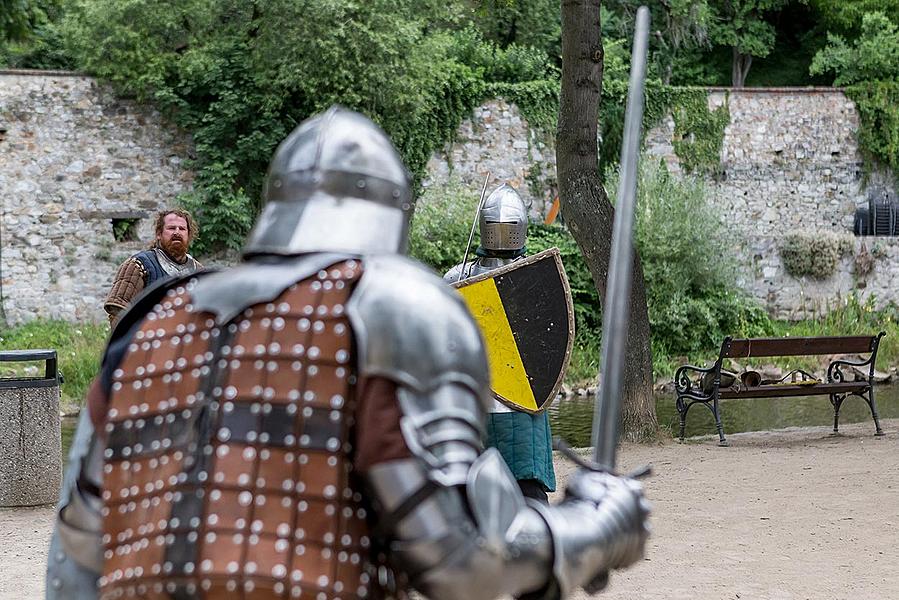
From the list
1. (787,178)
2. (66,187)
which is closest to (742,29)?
(787,178)

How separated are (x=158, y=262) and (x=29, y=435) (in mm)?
1267

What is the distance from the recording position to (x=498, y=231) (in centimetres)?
539

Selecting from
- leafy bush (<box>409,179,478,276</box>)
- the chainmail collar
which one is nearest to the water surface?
leafy bush (<box>409,179,478,276</box>)

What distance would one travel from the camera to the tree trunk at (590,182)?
8180mm

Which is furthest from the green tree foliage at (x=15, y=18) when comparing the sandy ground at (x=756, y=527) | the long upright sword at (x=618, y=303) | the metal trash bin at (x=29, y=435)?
the long upright sword at (x=618, y=303)

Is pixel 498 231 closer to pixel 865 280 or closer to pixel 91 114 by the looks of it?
pixel 91 114

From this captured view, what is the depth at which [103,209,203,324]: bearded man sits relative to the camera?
5.76 m

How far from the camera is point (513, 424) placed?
4.84 m

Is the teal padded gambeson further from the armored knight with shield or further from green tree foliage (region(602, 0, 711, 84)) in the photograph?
green tree foliage (region(602, 0, 711, 84))

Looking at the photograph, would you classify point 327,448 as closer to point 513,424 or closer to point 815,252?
point 513,424

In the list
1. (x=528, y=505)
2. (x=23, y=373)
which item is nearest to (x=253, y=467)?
(x=528, y=505)

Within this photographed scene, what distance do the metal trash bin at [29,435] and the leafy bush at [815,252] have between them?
14.2 metres

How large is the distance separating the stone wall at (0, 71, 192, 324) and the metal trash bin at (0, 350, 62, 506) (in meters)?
9.72

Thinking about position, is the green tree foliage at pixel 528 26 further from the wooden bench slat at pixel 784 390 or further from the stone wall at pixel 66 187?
the wooden bench slat at pixel 784 390
